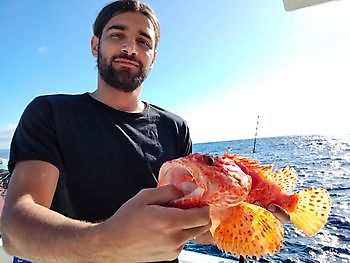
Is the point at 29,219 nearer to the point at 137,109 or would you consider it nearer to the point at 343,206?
the point at 137,109

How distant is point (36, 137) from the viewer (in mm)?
1198

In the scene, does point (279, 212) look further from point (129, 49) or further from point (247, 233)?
point (129, 49)

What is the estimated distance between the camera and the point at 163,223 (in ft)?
1.95

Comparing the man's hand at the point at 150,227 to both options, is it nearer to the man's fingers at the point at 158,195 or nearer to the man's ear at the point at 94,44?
the man's fingers at the point at 158,195

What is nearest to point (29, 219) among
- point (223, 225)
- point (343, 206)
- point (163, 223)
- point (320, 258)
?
point (163, 223)

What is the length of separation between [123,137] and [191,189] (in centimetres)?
81

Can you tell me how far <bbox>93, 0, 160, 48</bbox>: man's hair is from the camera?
1732 mm

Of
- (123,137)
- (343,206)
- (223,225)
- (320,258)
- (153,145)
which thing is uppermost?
(123,137)

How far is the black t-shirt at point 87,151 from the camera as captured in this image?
4.03ft

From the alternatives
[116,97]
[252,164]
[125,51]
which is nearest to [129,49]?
[125,51]

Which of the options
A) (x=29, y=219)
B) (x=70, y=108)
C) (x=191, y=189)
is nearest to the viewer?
(x=191, y=189)

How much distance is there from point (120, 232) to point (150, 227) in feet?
0.25

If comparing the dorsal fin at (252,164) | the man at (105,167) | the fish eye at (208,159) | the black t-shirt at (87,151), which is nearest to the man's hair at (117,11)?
the man at (105,167)

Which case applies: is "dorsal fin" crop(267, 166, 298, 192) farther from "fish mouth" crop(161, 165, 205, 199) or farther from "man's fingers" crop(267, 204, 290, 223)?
"fish mouth" crop(161, 165, 205, 199)
